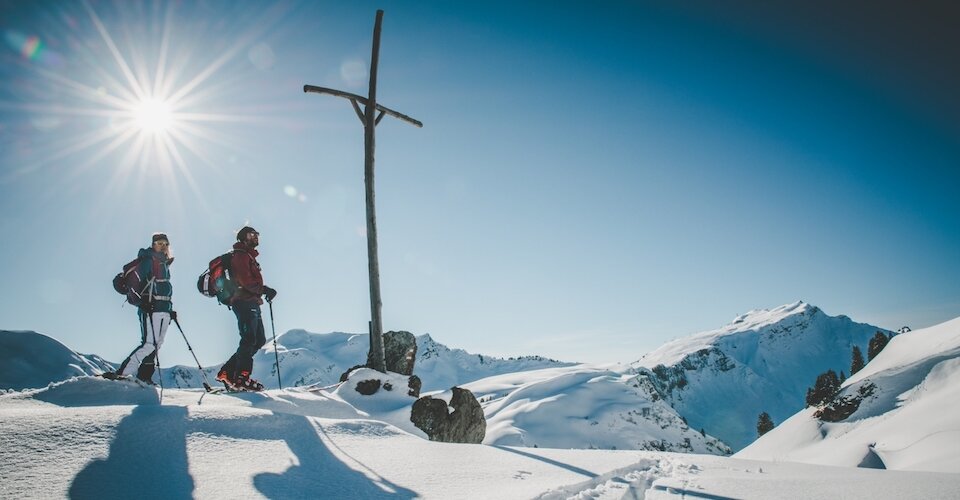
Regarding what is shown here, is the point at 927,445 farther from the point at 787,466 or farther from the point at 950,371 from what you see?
the point at 787,466

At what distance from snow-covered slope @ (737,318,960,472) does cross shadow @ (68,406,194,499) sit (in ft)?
44.6

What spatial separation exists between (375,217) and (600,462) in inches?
280

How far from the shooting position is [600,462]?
149 inches

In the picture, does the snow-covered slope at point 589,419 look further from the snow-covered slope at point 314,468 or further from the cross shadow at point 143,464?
the cross shadow at point 143,464

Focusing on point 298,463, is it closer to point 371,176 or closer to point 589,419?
point 371,176

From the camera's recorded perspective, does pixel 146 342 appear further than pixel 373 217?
No

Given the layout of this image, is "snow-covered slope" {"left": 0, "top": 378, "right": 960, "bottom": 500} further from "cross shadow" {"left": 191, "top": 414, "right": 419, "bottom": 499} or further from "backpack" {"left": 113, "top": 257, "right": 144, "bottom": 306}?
"backpack" {"left": 113, "top": 257, "right": 144, "bottom": 306}

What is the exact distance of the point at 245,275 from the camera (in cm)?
664

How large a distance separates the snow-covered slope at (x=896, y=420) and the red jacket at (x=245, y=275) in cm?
1424

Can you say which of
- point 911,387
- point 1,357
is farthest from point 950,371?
point 1,357

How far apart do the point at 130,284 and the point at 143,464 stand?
5.19 m

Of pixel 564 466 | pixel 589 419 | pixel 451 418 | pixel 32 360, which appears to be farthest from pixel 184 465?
pixel 589 419

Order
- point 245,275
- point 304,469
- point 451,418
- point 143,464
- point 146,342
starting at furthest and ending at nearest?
point 451,418 → point 245,275 → point 146,342 → point 304,469 → point 143,464

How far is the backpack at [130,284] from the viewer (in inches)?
251
